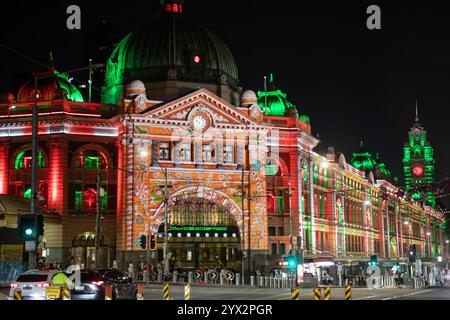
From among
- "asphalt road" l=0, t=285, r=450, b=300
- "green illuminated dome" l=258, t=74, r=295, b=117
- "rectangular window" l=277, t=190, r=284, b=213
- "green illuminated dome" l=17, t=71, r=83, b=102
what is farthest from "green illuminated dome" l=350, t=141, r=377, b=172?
"asphalt road" l=0, t=285, r=450, b=300

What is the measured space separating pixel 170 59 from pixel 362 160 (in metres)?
78.4

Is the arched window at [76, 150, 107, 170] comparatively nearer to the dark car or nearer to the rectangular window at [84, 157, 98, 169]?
the rectangular window at [84, 157, 98, 169]

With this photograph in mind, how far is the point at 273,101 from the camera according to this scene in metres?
103

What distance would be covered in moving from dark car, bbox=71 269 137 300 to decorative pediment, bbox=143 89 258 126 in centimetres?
3924

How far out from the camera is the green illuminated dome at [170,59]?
9088 cm

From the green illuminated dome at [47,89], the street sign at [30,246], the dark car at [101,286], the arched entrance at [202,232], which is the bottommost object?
the dark car at [101,286]

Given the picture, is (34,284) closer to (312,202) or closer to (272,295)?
(272,295)

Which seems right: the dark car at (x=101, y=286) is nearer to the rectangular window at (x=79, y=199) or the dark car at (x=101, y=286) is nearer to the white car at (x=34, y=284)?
the white car at (x=34, y=284)

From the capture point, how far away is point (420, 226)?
6929 inches

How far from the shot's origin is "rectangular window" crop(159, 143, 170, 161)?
82125 millimetres

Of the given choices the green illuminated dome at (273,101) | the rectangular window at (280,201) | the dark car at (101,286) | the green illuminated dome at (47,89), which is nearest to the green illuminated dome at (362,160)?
the green illuminated dome at (273,101)

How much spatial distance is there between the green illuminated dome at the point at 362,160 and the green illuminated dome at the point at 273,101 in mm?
58577

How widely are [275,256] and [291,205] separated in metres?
6.29
